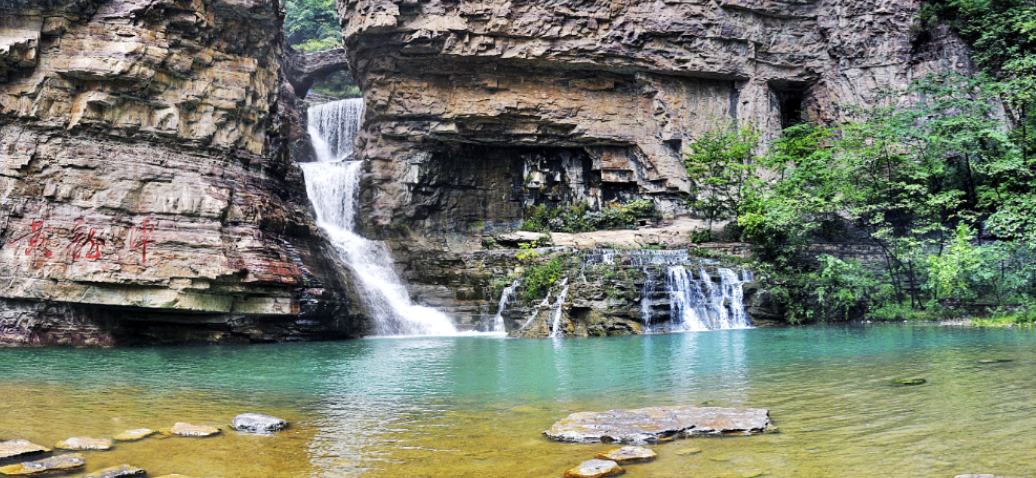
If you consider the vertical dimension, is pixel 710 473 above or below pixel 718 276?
below

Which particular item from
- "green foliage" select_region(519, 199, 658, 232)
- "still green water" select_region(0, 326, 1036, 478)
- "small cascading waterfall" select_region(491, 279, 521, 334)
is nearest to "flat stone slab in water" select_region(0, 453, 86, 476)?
"still green water" select_region(0, 326, 1036, 478)

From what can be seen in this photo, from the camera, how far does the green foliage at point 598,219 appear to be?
90.0 ft

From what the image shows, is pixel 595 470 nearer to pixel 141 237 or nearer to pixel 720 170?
pixel 141 237

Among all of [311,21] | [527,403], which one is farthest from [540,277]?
[311,21]

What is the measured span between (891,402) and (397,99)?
22.4m

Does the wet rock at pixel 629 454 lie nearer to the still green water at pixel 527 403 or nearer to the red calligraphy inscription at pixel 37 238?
the still green water at pixel 527 403

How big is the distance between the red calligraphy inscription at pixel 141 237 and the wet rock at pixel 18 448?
11.5 m

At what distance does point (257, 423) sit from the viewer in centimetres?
612

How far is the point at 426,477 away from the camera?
4.57m

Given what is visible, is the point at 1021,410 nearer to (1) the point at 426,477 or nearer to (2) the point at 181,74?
(1) the point at 426,477

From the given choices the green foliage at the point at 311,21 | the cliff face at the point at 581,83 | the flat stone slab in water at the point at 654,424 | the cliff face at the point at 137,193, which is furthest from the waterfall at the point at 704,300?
the green foliage at the point at 311,21

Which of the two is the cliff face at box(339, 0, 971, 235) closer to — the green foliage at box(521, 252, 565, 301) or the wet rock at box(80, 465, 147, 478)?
the green foliage at box(521, 252, 565, 301)

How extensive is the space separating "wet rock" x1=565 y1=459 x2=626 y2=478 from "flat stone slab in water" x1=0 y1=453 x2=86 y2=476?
3.40m

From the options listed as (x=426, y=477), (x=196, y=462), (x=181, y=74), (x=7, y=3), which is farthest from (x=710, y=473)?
(x=7, y=3)
